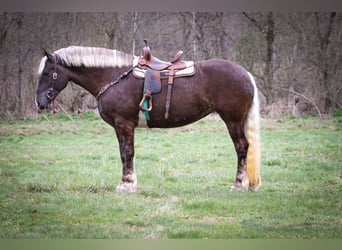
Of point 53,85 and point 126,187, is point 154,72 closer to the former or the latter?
point 53,85

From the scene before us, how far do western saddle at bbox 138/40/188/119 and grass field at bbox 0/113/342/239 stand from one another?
844 millimetres

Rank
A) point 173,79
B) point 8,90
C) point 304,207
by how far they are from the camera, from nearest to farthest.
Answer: point 304,207 < point 173,79 < point 8,90

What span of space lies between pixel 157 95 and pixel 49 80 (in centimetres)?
107

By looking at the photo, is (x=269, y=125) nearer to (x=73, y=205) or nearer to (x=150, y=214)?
(x=150, y=214)

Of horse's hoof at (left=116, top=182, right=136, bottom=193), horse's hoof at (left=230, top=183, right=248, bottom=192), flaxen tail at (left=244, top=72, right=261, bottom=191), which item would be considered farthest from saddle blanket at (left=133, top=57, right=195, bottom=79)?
horse's hoof at (left=230, top=183, right=248, bottom=192)

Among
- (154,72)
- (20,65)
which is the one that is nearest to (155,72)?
(154,72)

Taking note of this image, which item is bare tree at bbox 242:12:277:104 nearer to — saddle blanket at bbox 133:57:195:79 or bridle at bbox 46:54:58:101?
saddle blanket at bbox 133:57:195:79

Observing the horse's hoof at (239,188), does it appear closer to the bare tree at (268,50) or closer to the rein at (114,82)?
the bare tree at (268,50)

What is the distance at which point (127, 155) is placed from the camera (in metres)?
4.78

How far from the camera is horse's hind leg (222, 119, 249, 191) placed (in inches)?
184

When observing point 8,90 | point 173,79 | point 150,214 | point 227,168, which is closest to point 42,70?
point 8,90

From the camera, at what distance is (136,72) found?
4.77 m
